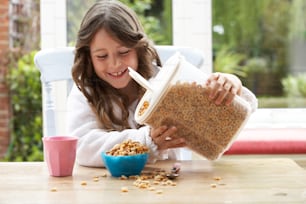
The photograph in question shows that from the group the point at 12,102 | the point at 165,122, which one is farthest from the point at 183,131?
the point at 12,102

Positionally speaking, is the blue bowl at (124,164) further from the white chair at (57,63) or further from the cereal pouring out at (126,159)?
the white chair at (57,63)

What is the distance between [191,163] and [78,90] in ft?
1.21

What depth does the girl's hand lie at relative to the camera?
102cm

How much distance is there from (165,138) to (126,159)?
0.32ft

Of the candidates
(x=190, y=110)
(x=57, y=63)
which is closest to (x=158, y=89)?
(x=190, y=110)

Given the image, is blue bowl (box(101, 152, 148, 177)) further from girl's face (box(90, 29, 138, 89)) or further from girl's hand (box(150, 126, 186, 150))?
girl's face (box(90, 29, 138, 89))

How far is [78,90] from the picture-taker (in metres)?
1.34

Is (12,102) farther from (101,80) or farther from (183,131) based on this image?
(183,131)

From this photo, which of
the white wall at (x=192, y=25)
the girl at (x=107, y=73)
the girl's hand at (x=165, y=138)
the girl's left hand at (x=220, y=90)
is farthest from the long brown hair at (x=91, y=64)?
the white wall at (x=192, y=25)

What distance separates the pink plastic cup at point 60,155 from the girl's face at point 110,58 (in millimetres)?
322

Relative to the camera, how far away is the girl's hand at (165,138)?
102 centimetres

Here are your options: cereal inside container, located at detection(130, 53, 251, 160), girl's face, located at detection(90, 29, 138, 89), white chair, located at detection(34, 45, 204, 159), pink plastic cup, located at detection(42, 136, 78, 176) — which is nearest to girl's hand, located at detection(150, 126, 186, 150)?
cereal inside container, located at detection(130, 53, 251, 160)

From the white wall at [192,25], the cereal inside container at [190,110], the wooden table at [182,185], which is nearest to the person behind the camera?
the wooden table at [182,185]

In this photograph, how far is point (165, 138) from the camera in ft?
3.47
